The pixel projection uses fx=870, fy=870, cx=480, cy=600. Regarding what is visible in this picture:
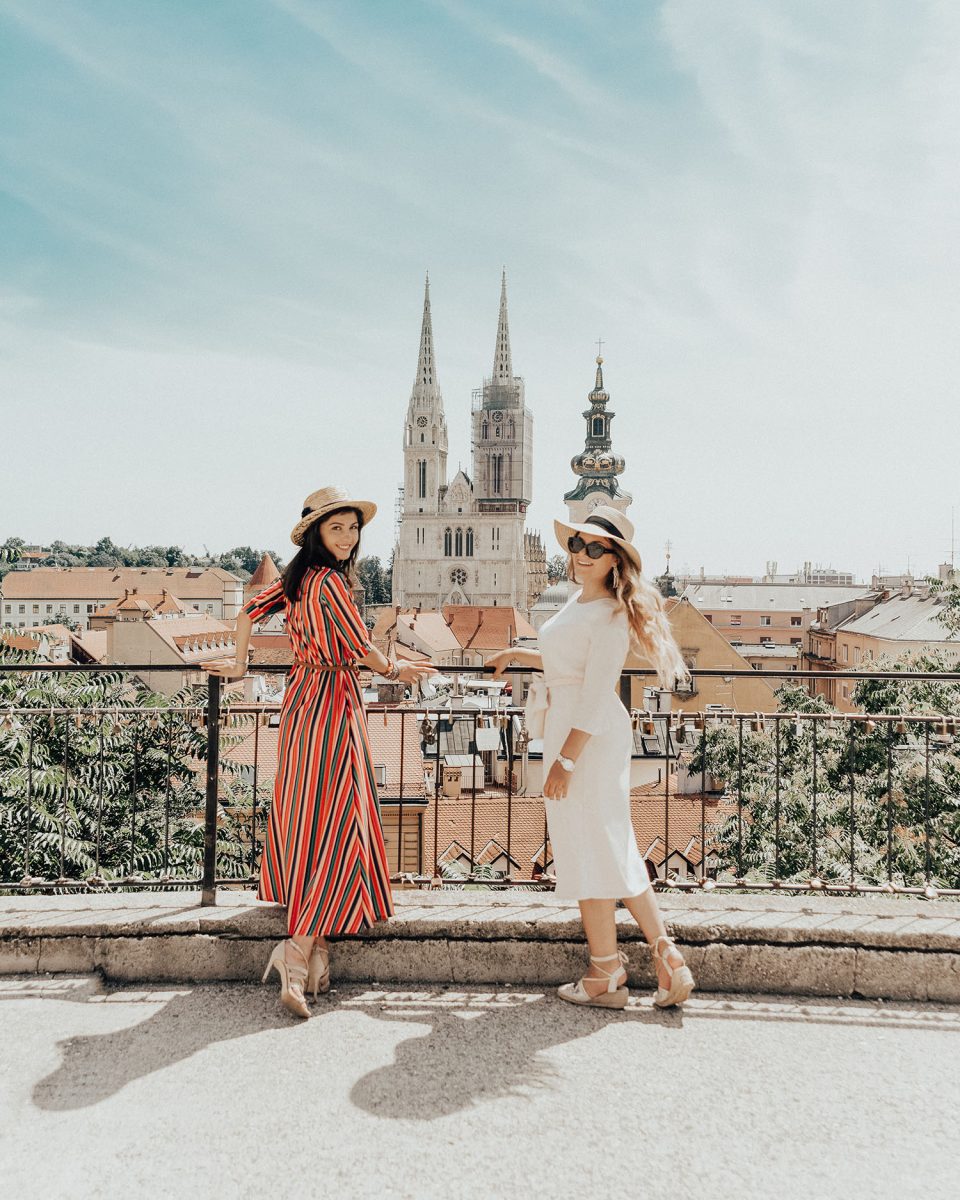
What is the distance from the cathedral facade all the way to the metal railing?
89861 mm

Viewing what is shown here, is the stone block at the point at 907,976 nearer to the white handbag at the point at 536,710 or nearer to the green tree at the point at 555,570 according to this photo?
the white handbag at the point at 536,710

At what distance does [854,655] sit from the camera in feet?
171

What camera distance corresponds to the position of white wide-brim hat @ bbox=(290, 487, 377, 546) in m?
3.35

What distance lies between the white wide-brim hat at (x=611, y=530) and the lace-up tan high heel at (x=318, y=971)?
1805 millimetres

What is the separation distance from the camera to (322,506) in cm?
336

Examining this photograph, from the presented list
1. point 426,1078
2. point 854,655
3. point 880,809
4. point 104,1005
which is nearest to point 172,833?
point 104,1005

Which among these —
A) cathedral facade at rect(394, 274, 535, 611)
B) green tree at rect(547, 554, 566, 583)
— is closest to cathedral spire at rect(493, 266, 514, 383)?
cathedral facade at rect(394, 274, 535, 611)

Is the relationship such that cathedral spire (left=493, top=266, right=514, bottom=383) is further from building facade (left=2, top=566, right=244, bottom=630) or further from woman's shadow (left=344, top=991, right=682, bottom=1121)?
woman's shadow (left=344, top=991, right=682, bottom=1121)

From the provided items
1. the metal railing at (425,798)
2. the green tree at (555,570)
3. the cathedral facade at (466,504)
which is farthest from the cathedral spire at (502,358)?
the metal railing at (425,798)

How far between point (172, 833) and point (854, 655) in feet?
169

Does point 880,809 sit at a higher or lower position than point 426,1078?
lower

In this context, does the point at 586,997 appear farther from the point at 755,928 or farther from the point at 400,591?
the point at 400,591

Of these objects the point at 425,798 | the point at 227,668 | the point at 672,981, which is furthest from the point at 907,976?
the point at 227,668

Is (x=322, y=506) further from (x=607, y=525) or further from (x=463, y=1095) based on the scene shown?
(x=463, y=1095)
